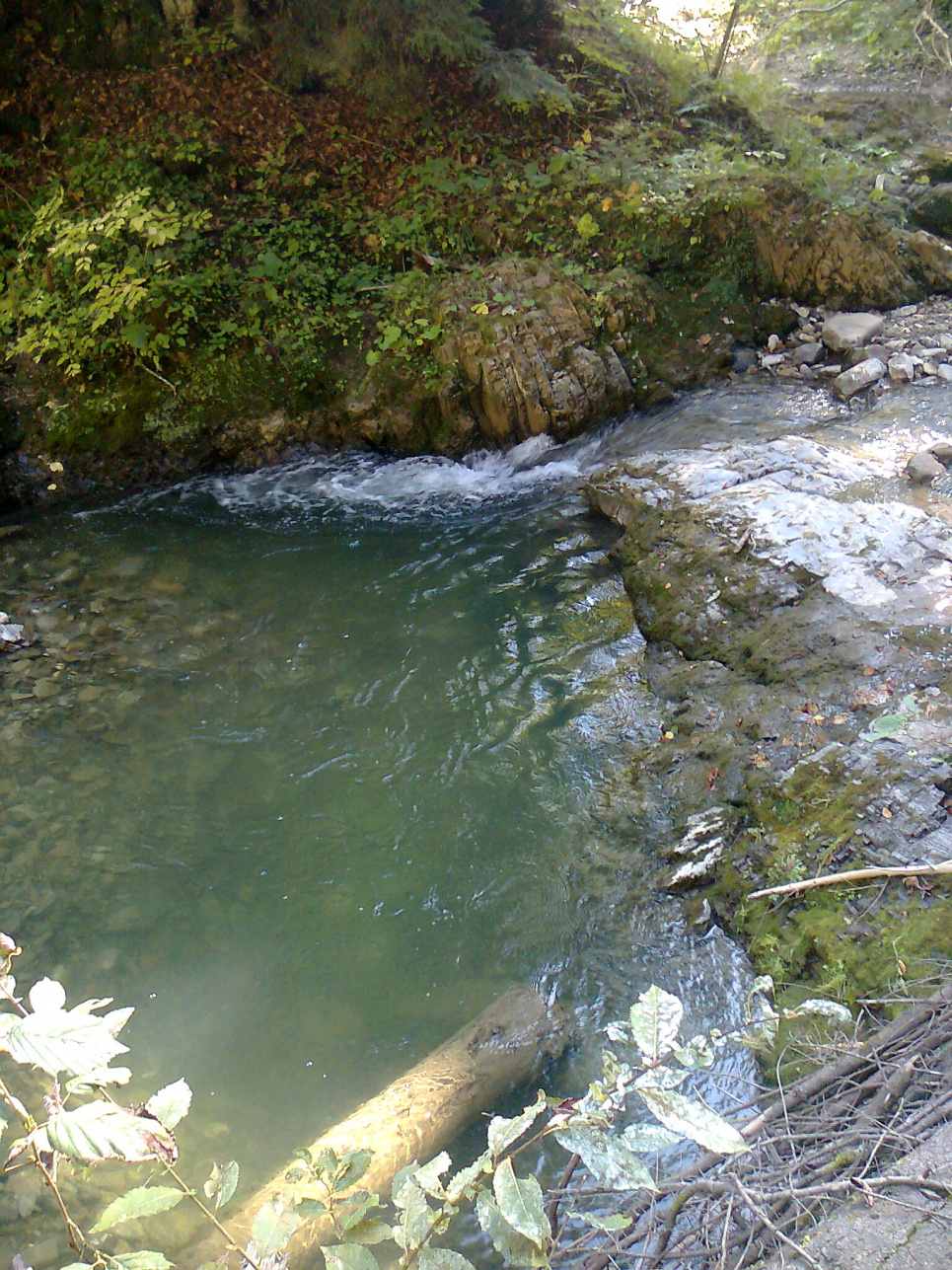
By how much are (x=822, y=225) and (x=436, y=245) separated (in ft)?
13.2

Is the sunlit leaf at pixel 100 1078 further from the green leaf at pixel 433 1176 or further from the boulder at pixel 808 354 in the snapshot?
the boulder at pixel 808 354

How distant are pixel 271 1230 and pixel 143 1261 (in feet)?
0.95

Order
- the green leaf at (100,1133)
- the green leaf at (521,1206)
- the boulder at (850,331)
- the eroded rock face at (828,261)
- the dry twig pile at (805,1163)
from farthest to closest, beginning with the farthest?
the eroded rock face at (828,261)
the boulder at (850,331)
the dry twig pile at (805,1163)
the green leaf at (521,1206)
the green leaf at (100,1133)

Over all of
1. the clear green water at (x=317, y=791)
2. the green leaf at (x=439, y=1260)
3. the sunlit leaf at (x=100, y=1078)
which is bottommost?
the clear green water at (x=317, y=791)

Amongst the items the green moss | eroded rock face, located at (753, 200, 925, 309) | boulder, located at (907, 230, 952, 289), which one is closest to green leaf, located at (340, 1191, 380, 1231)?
the green moss

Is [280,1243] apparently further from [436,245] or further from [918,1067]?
[436,245]

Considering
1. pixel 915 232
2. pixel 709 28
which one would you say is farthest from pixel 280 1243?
pixel 709 28

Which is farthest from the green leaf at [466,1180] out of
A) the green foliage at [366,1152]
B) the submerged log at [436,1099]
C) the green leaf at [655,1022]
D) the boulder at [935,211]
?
the boulder at [935,211]

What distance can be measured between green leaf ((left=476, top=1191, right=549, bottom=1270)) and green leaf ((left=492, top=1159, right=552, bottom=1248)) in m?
0.04

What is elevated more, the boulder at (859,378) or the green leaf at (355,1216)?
the boulder at (859,378)

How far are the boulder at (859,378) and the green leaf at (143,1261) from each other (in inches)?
295

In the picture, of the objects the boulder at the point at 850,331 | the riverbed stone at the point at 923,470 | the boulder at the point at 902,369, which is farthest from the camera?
the boulder at the point at 850,331

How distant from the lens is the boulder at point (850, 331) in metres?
7.45

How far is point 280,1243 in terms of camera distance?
1557 mm
